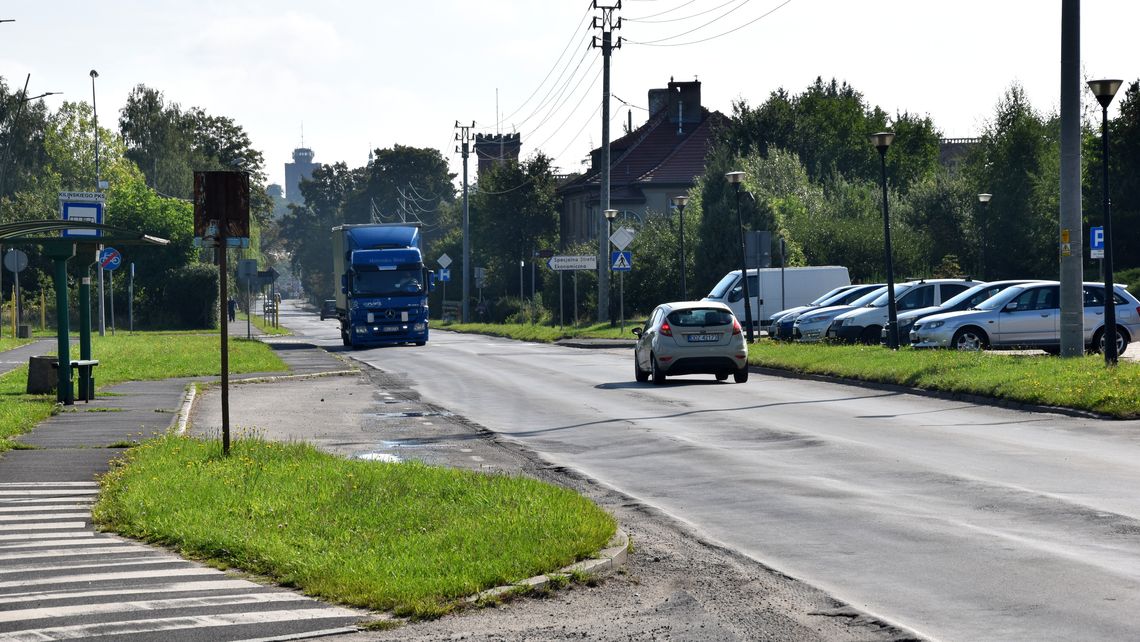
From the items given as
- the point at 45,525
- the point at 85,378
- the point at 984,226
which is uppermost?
the point at 984,226

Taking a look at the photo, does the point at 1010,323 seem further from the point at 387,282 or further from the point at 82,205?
the point at 387,282

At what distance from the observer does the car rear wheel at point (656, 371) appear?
26859 mm

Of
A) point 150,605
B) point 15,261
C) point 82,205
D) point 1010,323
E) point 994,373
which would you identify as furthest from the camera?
point 15,261

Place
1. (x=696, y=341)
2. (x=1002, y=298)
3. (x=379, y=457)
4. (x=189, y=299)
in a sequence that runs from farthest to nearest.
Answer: (x=189, y=299) < (x=1002, y=298) < (x=696, y=341) < (x=379, y=457)

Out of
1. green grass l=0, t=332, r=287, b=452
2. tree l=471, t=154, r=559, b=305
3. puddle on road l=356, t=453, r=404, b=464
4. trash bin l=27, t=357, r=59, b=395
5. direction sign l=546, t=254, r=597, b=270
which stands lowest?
puddle on road l=356, t=453, r=404, b=464

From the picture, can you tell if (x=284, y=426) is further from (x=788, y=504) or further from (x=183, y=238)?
(x=183, y=238)

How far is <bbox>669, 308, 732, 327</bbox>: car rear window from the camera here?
26.7 metres

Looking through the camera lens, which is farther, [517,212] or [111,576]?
[517,212]

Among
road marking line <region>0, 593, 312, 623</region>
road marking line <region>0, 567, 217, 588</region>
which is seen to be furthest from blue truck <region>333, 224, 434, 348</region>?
road marking line <region>0, 593, 312, 623</region>

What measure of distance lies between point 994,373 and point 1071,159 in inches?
142

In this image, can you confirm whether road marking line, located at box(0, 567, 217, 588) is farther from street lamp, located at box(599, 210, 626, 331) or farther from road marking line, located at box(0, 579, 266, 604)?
street lamp, located at box(599, 210, 626, 331)

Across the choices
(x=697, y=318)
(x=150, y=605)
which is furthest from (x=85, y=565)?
(x=697, y=318)

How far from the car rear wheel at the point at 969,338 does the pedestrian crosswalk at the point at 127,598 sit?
73.2 ft

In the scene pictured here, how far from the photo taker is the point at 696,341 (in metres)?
26.7
